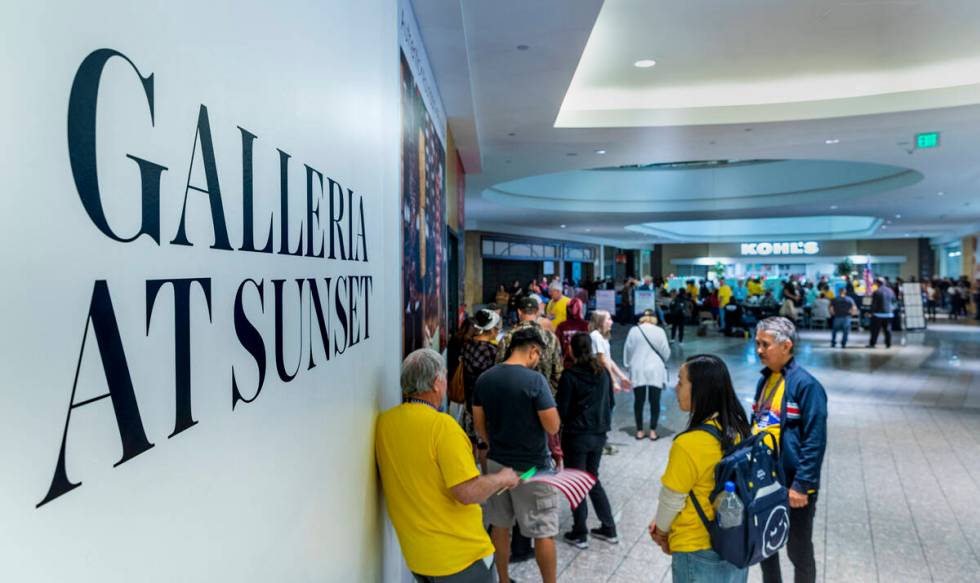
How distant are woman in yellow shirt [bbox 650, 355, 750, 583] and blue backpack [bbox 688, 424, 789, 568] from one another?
34 millimetres

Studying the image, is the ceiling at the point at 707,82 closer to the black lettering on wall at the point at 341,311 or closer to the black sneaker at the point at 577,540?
the black lettering on wall at the point at 341,311

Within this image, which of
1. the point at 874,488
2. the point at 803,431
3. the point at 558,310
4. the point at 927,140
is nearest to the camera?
the point at 803,431

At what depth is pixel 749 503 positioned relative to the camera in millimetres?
2256

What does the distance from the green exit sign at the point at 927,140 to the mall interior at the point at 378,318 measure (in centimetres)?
7

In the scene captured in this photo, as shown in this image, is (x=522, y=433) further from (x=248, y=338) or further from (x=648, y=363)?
(x=648, y=363)

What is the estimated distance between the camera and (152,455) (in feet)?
2.91

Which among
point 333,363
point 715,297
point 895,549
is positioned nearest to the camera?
point 333,363

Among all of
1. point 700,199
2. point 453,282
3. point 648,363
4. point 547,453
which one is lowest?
point 547,453

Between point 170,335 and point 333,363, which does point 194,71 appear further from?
point 333,363

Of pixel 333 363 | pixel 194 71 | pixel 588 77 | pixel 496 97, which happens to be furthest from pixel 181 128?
pixel 588 77

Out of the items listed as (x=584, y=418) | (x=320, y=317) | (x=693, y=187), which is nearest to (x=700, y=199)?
(x=693, y=187)

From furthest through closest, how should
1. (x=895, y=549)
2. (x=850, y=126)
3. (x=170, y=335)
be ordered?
(x=850, y=126), (x=895, y=549), (x=170, y=335)

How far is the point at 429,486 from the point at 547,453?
131 centimetres

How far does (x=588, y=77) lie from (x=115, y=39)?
7007 millimetres
